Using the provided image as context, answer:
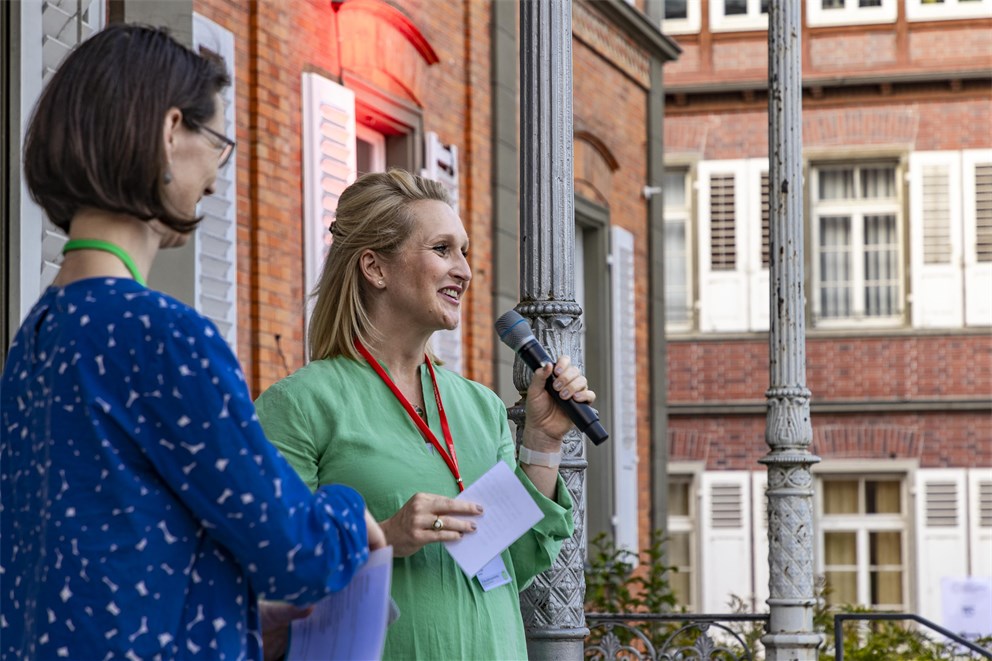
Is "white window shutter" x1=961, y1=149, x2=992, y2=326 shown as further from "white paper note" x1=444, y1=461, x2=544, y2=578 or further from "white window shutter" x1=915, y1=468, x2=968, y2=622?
"white paper note" x1=444, y1=461, x2=544, y2=578

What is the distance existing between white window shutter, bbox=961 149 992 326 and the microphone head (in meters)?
18.9

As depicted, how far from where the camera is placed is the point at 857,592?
21219 millimetres

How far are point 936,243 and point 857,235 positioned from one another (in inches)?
40.3

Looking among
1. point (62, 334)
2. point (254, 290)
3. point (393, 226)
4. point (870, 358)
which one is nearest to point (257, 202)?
point (254, 290)

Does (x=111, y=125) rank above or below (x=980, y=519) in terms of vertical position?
above

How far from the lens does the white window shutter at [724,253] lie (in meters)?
21.8

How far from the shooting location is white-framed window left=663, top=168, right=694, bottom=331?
72.7ft

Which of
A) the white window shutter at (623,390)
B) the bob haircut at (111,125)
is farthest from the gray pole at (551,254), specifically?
the white window shutter at (623,390)

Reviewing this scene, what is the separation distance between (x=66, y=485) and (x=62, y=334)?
0.57ft

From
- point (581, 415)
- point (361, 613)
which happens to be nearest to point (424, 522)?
point (581, 415)

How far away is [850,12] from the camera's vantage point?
22203 mm

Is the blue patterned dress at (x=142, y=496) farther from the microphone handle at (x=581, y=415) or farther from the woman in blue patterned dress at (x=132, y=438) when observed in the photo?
the microphone handle at (x=581, y=415)

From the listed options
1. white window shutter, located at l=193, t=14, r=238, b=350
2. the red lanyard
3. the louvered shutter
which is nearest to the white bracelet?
the red lanyard

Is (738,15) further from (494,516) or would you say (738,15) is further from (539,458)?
(494,516)
